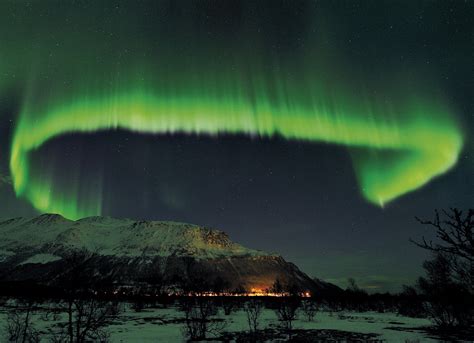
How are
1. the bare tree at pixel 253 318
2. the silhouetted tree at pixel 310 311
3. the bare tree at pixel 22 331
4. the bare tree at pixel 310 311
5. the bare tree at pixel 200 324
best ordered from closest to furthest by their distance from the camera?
the bare tree at pixel 22 331
the bare tree at pixel 200 324
the bare tree at pixel 253 318
the bare tree at pixel 310 311
the silhouetted tree at pixel 310 311

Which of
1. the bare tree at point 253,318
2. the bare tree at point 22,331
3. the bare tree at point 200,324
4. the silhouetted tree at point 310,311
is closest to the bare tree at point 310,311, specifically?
the silhouetted tree at point 310,311

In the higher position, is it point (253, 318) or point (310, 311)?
point (253, 318)

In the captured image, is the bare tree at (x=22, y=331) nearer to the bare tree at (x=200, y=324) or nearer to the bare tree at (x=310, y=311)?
the bare tree at (x=200, y=324)

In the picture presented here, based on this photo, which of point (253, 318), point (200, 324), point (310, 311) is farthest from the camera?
point (310, 311)

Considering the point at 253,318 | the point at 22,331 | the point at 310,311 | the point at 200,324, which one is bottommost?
the point at 310,311

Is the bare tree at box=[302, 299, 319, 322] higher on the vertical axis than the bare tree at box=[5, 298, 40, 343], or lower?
lower

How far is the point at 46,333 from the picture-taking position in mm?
33656

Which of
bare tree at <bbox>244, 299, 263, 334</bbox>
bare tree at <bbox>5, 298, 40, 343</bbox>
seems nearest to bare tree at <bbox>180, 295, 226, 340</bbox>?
bare tree at <bbox>244, 299, 263, 334</bbox>

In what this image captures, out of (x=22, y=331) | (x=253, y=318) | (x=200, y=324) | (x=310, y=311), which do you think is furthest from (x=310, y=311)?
(x=22, y=331)

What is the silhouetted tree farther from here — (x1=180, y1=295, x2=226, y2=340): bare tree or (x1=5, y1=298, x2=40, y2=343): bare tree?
(x1=5, y1=298, x2=40, y2=343): bare tree

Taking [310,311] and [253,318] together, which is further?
[310,311]

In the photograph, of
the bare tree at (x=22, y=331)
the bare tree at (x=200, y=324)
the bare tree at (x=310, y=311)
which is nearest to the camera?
the bare tree at (x=22, y=331)

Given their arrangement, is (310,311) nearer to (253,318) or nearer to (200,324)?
(253,318)

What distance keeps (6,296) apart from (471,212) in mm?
123757
